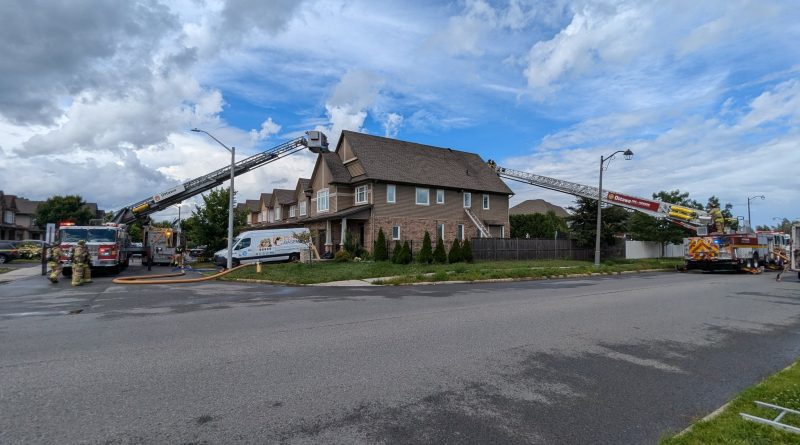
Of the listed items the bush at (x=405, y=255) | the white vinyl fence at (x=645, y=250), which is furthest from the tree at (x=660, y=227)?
the bush at (x=405, y=255)

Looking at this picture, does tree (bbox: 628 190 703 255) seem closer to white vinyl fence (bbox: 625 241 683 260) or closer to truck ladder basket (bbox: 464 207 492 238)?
white vinyl fence (bbox: 625 241 683 260)

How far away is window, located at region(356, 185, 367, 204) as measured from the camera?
1260 inches

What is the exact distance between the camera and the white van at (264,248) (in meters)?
28.4

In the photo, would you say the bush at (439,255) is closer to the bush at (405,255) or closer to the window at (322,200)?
the bush at (405,255)

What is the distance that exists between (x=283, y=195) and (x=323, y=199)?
1854 cm

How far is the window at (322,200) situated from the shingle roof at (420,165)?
96.5 inches

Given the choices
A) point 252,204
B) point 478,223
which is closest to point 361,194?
point 478,223

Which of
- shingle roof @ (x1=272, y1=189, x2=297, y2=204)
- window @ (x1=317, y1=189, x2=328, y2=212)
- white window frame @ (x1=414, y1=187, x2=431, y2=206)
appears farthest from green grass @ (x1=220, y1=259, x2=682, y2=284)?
shingle roof @ (x1=272, y1=189, x2=297, y2=204)

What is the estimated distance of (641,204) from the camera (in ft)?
104

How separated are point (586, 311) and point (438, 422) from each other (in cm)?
785

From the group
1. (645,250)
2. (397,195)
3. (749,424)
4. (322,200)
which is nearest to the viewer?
(749,424)

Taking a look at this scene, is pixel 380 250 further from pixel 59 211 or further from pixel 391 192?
pixel 59 211

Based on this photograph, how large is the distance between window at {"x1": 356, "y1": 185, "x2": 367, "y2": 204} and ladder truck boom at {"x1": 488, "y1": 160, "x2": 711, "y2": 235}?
1396 centimetres

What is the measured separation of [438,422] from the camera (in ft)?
13.8
